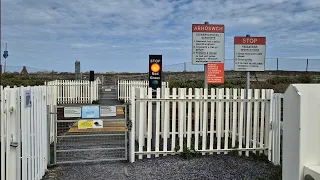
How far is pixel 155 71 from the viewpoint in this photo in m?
7.89

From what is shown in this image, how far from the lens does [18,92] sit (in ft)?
14.3

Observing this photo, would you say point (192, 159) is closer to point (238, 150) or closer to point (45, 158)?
point (238, 150)

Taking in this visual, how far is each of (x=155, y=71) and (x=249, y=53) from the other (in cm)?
270

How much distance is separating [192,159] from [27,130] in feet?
12.2

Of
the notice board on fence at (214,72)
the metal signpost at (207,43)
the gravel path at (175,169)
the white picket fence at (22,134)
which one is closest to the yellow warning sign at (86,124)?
the gravel path at (175,169)

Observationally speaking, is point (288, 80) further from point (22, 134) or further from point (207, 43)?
point (22, 134)

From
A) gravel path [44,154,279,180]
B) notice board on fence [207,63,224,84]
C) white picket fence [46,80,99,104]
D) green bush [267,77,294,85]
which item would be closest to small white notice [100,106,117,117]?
gravel path [44,154,279,180]

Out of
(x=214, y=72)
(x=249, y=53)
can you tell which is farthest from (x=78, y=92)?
(x=249, y=53)

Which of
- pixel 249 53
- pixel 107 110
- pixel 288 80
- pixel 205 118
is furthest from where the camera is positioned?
pixel 288 80

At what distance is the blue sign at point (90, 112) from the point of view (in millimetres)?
6911

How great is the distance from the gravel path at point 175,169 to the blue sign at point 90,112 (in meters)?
1.10

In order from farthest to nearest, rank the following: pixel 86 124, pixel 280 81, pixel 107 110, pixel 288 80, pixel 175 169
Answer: pixel 288 80
pixel 280 81
pixel 107 110
pixel 86 124
pixel 175 169

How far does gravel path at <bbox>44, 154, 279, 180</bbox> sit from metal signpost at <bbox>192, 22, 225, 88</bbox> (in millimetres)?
2370

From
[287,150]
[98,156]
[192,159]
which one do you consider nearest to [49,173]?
[98,156]
